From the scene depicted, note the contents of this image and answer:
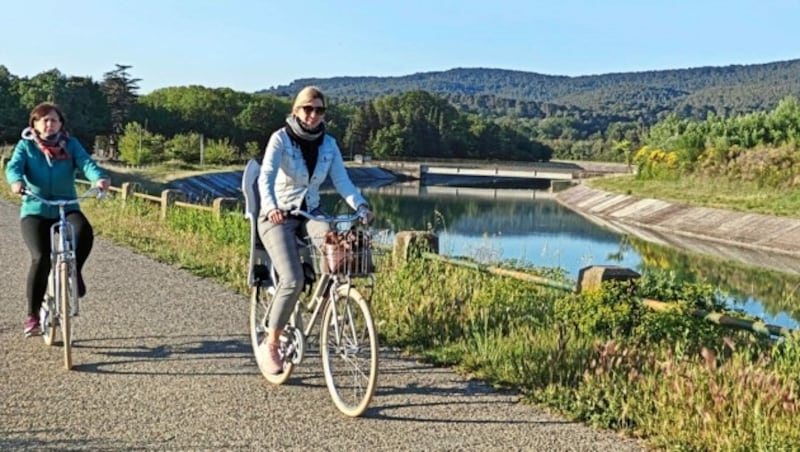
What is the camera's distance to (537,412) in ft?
16.4

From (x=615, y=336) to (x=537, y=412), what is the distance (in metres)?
1.66

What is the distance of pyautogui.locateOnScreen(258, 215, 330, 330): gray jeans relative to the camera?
5.07 metres

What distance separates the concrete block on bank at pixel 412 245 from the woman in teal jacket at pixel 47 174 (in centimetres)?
390

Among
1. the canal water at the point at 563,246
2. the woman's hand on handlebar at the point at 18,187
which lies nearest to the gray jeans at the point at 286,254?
the woman's hand on handlebar at the point at 18,187

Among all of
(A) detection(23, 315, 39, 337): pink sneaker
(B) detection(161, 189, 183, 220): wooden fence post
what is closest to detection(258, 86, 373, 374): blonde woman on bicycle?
(A) detection(23, 315, 39, 337): pink sneaker

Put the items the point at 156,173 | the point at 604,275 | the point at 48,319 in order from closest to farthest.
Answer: the point at 48,319 < the point at 604,275 < the point at 156,173

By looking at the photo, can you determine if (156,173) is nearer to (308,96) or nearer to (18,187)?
(18,187)

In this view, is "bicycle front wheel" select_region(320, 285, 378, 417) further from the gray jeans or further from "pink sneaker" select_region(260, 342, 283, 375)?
"pink sneaker" select_region(260, 342, 283, 375)

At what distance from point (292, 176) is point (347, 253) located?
67cm

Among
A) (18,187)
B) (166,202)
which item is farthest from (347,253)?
(166,202)

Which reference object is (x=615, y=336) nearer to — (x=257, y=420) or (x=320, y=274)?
(x=320, y=274)

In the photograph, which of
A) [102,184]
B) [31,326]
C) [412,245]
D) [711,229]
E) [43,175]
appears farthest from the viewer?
[711,229]

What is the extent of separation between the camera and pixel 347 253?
4812 millimetres

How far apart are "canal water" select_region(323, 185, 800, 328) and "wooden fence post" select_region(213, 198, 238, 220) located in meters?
2.88
